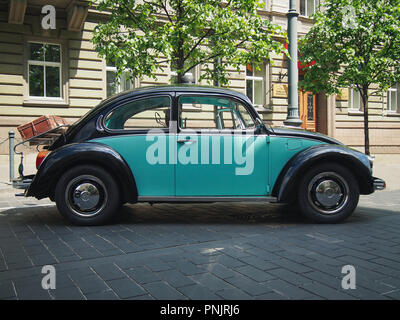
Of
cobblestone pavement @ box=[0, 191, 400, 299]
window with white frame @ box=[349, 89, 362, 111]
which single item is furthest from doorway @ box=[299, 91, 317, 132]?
cobblestone pavement @ box=[0, 191, 400, 299]

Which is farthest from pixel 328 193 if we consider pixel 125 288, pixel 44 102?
pixel 44 102

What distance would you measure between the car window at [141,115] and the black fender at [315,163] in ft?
5.36

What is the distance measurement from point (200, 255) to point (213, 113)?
7.41 feet

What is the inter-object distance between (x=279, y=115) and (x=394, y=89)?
27.5ft

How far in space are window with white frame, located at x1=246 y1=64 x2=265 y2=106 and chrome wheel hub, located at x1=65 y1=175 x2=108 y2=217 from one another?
45.9 ft

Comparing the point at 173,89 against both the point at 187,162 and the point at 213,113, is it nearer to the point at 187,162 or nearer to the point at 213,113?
the point at 213,113

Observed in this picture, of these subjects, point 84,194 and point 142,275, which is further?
point 84,194

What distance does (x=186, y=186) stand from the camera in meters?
5.20

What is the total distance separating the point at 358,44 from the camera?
14.0 metres

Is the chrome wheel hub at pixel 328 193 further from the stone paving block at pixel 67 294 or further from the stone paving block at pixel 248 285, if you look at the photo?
the stone paving block at pixel 67 294

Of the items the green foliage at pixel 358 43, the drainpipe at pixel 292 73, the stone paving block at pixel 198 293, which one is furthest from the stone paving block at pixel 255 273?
the green foliage at pixel 358 43

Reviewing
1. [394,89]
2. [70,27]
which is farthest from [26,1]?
[394,89]

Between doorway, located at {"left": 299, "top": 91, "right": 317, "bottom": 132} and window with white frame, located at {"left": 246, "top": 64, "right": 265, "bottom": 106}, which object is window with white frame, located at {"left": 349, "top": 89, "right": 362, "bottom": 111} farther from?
window with white frame, located at {"left": 246, "top": 64, "right": 265, "bottom": 106}

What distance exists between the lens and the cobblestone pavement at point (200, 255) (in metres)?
2.99
